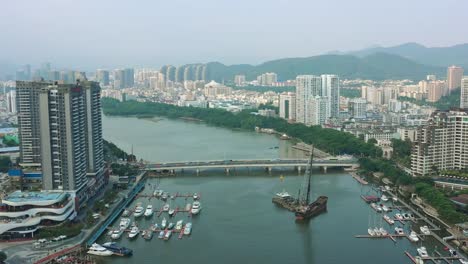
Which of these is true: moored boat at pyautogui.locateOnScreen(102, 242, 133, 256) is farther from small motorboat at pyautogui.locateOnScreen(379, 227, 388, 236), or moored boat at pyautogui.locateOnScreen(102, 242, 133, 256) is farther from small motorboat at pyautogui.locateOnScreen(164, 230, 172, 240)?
small motorboat at pyautogui.locateOnScreen(379, 227, 388, 236)

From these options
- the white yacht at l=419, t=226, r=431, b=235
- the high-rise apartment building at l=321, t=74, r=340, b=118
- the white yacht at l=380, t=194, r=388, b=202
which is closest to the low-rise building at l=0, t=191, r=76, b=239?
the white yacht at l=419, t=226, r=431, b=235

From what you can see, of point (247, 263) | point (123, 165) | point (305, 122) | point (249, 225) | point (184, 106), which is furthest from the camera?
point (184, 106)

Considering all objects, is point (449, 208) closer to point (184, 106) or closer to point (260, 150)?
point (260, 150)

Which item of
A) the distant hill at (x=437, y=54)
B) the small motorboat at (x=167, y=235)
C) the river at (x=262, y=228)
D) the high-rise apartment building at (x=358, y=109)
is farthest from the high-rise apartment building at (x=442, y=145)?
the distant hill at (x=437, y=54)

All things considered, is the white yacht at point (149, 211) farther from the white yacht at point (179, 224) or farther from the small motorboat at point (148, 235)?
the small motorboat at point (148, 235)

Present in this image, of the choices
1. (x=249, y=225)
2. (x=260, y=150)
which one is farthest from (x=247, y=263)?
(x=260, y=150)

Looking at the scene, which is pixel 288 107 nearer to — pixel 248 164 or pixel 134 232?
pixel 248 164

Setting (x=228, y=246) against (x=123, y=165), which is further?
(x=123, y=165)
